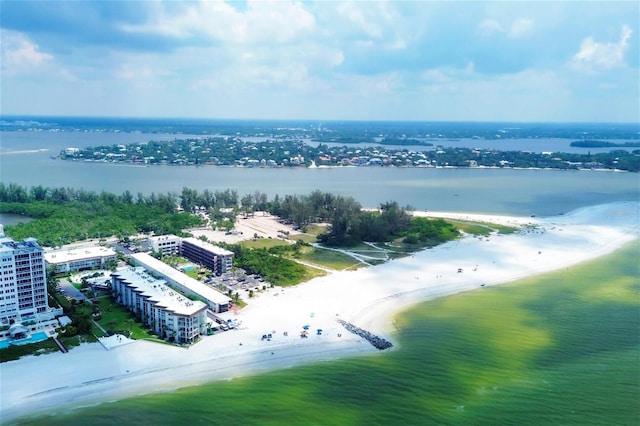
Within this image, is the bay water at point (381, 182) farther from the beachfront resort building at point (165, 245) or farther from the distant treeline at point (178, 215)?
the beachfront resort building at point (165, 245)

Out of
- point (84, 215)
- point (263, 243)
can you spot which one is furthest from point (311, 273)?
point (84, 215)

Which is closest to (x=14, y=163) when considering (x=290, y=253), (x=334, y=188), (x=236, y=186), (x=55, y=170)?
(x=55, y=170)

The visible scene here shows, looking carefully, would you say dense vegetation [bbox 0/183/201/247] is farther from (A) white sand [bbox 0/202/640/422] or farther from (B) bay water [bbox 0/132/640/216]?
(A) white sand [bbox 0/202/640/422]

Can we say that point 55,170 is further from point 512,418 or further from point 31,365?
point 512,418

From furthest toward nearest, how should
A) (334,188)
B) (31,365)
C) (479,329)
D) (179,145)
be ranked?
(179,145)
(334,188)
(479,329)
(31,365)

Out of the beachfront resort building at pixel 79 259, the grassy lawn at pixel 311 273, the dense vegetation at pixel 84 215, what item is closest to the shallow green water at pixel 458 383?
the grassy lawn at pixel 311 273
